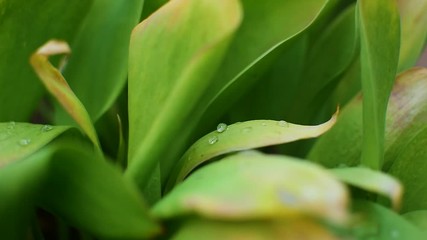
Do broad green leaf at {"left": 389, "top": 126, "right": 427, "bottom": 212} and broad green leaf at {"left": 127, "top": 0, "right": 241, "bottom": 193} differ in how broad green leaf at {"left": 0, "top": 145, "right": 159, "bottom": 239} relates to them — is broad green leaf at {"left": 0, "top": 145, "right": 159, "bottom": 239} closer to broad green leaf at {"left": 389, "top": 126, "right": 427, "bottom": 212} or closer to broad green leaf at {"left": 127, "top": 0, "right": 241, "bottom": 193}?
broad green leaf at {"left": 127, "top": 0, "right": 241, "bottom": 193}

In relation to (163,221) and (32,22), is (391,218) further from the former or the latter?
(32,22)

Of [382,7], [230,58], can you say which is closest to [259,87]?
[230,58]

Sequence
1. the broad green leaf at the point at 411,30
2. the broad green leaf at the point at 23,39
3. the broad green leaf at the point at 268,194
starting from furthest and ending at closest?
the broad green leaf at the point at 411,30
the broad green leaf at the point at 23,39
the broad green leaf at the point at 268,194

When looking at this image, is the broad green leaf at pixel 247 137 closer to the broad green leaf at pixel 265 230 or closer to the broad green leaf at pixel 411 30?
the broad green leaf at pixel 265 230

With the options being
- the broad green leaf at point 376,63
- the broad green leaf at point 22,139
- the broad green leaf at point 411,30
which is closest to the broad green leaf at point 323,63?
the broad green leaf at point 411,30

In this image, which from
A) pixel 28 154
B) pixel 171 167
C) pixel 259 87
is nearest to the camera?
pixel 28 154
